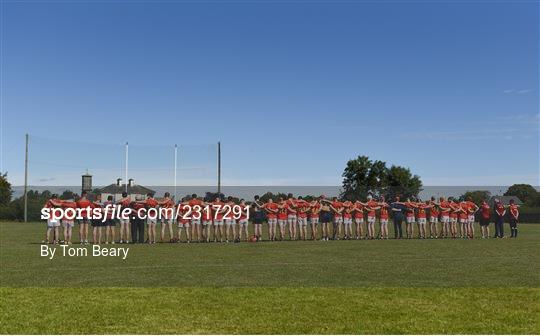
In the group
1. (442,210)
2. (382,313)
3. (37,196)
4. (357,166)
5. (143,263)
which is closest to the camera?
(382,313)

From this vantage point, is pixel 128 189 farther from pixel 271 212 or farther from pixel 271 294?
pixel 271 294

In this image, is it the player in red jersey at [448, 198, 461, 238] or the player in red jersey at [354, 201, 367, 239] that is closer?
the player in red jersey at [354, 201, 367, 239]

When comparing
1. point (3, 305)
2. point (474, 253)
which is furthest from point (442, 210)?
point (3, 305)

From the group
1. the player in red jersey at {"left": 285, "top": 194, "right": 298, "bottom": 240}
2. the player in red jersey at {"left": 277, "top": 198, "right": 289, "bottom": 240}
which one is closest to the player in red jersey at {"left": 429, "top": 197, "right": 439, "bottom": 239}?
the player in red jersey at {"left": 285, "top": 194, "right": 298, "bottom": 240}

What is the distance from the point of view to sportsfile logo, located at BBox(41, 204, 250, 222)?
20891 millimetres

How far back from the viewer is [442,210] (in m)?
26.8

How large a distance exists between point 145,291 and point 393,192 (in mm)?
32607

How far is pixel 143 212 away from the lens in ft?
73.0

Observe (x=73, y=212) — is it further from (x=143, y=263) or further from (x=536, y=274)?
(x=536, y=274)

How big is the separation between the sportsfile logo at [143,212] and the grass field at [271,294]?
4.21 metres

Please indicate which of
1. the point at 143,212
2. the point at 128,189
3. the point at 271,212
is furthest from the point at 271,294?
the point at 128,189

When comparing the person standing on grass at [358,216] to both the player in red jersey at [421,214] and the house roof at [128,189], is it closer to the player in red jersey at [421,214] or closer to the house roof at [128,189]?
the player in red jersey at [421,214]

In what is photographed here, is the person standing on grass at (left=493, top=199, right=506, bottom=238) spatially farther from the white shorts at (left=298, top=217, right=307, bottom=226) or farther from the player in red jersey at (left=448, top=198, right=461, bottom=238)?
the white shorts at (left=298, top=217, right=307, bottom=226)

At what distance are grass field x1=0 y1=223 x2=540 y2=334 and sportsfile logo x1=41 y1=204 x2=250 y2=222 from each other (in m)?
4.21
